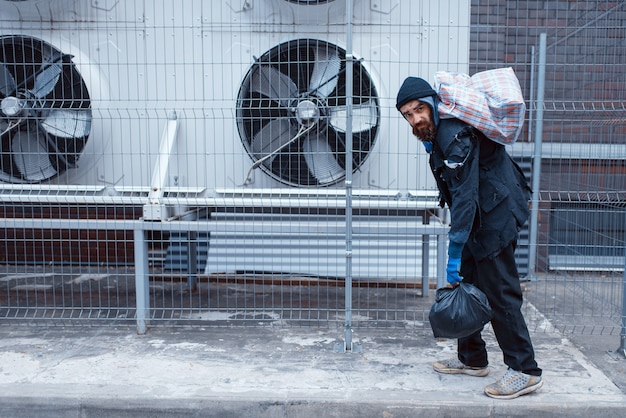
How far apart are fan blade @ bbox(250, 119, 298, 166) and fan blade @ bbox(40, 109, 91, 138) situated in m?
1.26

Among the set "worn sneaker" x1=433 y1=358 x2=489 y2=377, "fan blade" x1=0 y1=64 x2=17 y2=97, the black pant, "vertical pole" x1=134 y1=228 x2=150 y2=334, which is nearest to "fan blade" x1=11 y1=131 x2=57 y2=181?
"fan blade" x1=0 y1=64 x2=17 y2=97

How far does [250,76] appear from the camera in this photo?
435 centimetres

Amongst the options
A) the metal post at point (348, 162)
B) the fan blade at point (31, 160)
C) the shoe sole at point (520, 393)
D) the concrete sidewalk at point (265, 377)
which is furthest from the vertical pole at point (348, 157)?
the fan blade at point (31, 160)

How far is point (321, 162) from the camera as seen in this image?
449 centimetres

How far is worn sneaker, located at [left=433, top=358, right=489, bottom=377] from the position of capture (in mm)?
3689

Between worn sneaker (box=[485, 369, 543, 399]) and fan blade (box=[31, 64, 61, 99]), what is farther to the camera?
fan blade (box=[31, 64, 61, 99])

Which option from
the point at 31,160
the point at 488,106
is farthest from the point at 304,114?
the point at 31,160

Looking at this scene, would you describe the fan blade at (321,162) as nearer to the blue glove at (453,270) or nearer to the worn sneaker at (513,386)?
the blue glove at (453,270)

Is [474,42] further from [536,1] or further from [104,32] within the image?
[104,32]

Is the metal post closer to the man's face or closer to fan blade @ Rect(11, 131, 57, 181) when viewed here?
the man's face

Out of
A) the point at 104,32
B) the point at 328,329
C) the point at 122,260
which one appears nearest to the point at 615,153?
the point at 328,329

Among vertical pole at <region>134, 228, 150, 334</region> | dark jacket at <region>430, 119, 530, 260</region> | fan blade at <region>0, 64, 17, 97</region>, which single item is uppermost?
fan blade at <region>0, 64, 17, 97</region>

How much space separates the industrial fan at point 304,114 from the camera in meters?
4.27

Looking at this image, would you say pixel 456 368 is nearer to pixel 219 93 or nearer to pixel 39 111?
pixel 219 93
